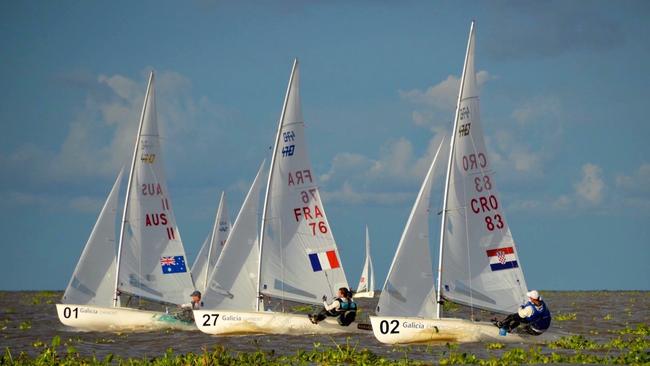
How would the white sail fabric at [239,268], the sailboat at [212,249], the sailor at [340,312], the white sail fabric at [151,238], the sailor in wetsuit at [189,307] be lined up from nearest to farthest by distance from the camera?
the sailor at [340,312] < the white sail fabric at [239,268] < the sailor in wetsuit at [189,307] < the white sail fabric at [151,238] < the sailboat at [212,249]

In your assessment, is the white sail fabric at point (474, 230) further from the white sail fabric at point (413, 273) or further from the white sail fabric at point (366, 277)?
the white sail fabric at point (366, 277)

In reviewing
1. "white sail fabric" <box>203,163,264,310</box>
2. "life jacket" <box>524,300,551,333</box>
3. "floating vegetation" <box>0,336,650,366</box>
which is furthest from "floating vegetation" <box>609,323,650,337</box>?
"white sail fabric" <box>203,163,264,310</box>

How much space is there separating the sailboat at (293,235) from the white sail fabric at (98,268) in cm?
660

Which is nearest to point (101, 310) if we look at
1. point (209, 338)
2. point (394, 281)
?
point (209, 338)

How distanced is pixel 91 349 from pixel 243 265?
7.57 metres

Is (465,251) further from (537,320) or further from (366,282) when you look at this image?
(366,282)

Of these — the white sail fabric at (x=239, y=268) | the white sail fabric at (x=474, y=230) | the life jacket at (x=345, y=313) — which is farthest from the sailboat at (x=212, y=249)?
the white sail fabric at (x=474, y=230)

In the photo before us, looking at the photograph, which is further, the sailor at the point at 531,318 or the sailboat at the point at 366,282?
the sailboat at the point at 366,282

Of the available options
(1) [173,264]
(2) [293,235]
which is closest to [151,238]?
(1) [173,264]

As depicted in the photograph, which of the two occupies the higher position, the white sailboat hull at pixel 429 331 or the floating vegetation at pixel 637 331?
the floating vegetation at pixel 637 331

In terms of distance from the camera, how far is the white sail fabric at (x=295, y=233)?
40.2 meters

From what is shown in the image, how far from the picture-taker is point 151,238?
144ft

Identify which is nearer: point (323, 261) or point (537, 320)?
point (537, 320)

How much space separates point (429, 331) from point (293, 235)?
914cm
